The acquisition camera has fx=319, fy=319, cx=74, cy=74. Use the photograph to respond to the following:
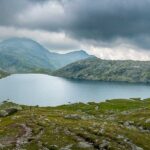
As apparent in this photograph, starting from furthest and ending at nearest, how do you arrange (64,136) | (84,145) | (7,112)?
1. (7,112)
2. (64,136)
3. (84,145)

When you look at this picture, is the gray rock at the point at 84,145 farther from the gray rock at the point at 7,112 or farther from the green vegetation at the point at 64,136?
the gray rock at the point at 7,112

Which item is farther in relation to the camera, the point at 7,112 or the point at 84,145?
the point at 7,112

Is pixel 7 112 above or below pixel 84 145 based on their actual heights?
above

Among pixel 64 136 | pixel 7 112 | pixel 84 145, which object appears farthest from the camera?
pixel 7 112

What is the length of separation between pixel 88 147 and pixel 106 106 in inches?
3250

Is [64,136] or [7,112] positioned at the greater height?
[7,112]

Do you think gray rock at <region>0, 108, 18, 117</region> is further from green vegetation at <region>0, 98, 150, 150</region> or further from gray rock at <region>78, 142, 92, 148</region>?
gray rock at <region>78, 142, 92, 148</region>

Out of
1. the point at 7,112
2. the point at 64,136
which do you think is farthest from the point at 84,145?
the point at 7,112

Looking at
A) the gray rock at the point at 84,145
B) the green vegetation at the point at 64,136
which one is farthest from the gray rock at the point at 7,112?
the gray rock at the point at 84,145

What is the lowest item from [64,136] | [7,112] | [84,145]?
[84,145]

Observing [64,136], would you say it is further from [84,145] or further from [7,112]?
[7,112]

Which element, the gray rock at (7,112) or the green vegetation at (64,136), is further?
the gray rock at (7,112)

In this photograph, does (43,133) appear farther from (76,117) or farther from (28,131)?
(76,117)

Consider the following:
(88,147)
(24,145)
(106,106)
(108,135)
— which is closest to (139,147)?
(108,135)
